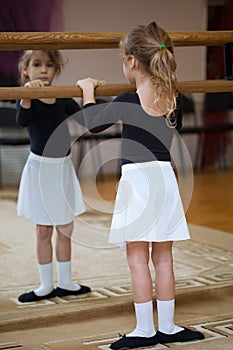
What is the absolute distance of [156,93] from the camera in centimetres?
213

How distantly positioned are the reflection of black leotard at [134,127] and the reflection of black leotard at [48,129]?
0.50 m

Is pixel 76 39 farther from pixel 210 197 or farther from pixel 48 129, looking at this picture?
pixel 210 197

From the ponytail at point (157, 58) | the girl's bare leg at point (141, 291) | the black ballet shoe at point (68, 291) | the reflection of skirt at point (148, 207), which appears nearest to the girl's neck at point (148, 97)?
the ponytail at point (157, 58)

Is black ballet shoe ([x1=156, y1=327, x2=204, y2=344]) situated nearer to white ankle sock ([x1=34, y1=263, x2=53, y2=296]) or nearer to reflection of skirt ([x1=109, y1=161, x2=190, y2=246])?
reflection of skirt ([x1=109, y1=161, x2=190, y2=246])

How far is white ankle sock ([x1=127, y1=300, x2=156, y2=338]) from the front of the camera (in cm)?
213

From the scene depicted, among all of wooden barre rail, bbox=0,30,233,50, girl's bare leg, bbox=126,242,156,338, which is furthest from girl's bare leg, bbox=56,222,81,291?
wooden barre rail, bbox=0,30,233,50

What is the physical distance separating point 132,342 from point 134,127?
613 mm

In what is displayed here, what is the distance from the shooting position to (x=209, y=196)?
5191mm

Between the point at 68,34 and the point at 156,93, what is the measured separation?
0.34 m

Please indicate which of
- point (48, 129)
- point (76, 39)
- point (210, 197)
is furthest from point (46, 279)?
point (210, 197)

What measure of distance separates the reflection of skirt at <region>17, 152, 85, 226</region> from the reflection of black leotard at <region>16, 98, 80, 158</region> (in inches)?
1.2

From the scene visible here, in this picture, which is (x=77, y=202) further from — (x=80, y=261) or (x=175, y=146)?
(x=175, y=146)

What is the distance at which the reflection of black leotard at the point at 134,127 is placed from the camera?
215 cm

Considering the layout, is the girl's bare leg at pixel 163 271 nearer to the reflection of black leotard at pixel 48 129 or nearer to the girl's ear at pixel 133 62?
the girl's ear at pixel 133 62
